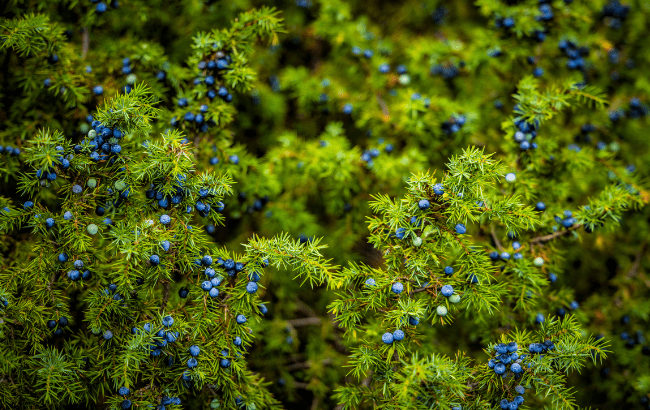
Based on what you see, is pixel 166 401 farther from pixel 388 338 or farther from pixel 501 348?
pixel 501 348

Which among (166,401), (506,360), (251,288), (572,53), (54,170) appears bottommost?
(166,401)

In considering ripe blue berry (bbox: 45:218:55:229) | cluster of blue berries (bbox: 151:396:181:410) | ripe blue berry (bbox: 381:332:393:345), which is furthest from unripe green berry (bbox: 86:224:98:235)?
ripe blue berry (bbox: 381:332:393:345)

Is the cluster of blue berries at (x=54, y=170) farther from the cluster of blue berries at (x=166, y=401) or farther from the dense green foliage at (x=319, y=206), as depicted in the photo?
the cluster of blue berries at (x=166, y=401)

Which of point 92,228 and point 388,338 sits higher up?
point 92,228

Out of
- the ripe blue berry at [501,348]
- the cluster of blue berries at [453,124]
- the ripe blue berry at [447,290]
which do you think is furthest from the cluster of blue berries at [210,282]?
the cluster of blue berries at [453,124]

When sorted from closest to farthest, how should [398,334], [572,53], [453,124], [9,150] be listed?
A: [398,334] < [9,150] < [453,124] < [572,53]

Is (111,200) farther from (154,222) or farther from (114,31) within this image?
(114,31)

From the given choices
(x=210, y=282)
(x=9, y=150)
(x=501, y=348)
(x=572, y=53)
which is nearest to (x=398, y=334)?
(x=501, y=348)
